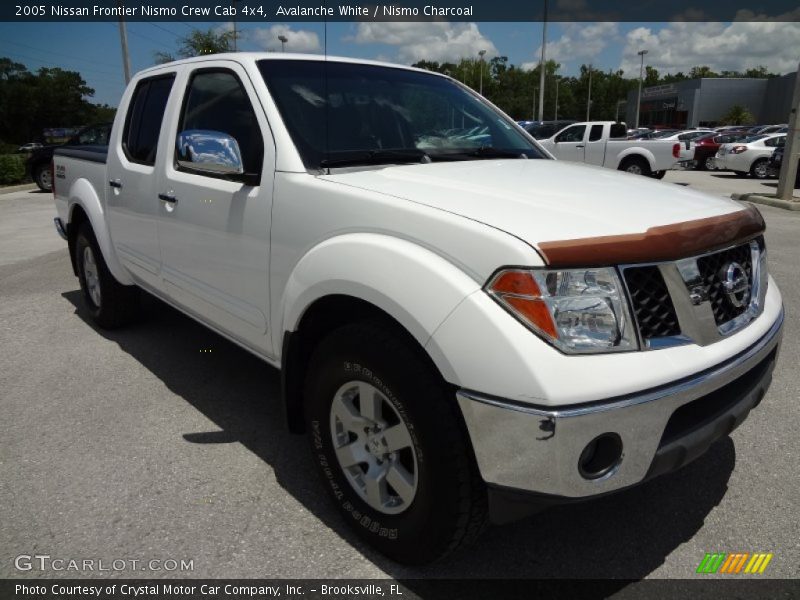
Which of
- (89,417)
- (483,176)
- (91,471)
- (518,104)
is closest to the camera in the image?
(483,176)

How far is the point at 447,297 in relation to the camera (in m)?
1.86

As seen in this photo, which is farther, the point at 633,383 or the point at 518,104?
the point at 518,104

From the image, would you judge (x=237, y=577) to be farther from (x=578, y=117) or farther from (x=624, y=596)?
(x=578, y=117)

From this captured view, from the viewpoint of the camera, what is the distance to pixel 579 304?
70.9 inches

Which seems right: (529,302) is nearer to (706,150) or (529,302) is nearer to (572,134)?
(572,134)

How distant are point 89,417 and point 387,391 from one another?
2.26 m

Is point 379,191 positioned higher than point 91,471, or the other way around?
point 379,191

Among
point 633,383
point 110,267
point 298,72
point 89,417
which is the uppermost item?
point 298,72

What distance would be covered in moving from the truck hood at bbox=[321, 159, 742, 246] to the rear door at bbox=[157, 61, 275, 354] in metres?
0.44

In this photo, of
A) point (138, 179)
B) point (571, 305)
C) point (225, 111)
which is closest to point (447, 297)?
point (571, 305)

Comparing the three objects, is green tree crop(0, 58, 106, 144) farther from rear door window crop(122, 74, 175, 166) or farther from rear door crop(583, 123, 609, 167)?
rear door window crop(122, 74, 175, 166)

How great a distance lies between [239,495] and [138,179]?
6.82 feet

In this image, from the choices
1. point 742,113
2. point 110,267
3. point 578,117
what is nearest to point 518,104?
point 578,117

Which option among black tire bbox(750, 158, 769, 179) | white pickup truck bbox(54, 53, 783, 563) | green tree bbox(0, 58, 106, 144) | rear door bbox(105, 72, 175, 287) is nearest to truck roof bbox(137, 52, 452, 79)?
white pickup truck bbox(54, 53, 783, 563)
